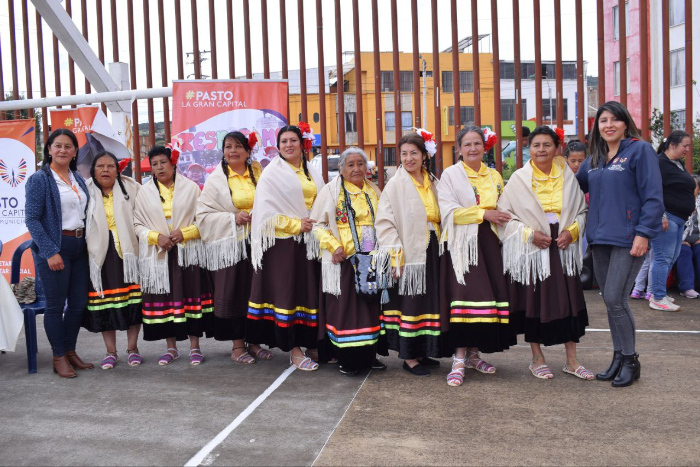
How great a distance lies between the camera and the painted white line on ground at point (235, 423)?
136 inches

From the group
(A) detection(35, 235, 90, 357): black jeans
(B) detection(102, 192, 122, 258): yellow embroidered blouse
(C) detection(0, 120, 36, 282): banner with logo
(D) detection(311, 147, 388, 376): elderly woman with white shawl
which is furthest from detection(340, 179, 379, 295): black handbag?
(C) detection(0, 120, 36, 282): banner with logo

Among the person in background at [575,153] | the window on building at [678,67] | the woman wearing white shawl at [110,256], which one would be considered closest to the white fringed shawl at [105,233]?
the woman wearing white shawl at [110,256]

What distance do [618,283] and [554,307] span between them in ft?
1.36

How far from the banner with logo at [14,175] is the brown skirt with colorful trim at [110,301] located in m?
2.20

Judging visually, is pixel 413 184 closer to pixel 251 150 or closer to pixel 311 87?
pixel 251 150

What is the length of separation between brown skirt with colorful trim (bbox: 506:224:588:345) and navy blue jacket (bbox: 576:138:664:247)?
294mm

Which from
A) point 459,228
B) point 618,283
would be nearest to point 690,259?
point 618,283

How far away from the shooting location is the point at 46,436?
12.6 feet

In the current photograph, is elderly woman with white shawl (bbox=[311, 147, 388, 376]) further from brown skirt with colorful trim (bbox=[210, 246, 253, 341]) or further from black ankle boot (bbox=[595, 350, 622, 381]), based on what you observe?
black ankle boot (bbox=[595, 350, 622, 381])

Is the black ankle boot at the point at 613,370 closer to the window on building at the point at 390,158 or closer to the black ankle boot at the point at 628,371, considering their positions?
the black ankle boot at the point at 628,371

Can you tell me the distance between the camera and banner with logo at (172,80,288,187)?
586 centimetres

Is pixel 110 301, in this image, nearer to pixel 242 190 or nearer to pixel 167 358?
pixel 167 358

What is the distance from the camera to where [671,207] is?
5863 millimetres

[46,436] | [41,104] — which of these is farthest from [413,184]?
[41,104]
